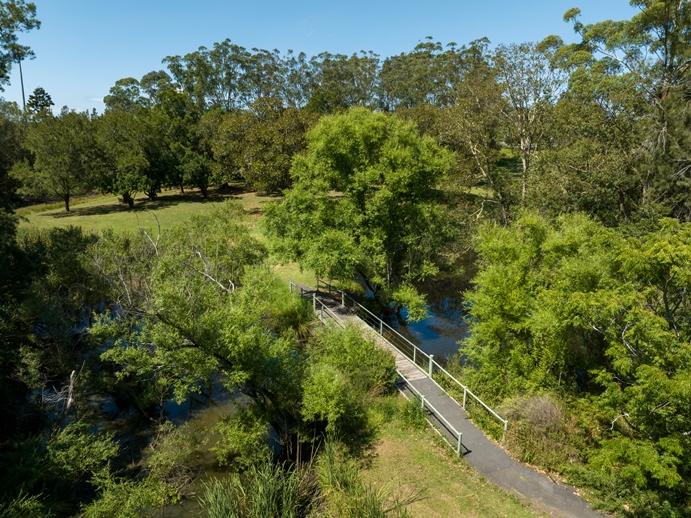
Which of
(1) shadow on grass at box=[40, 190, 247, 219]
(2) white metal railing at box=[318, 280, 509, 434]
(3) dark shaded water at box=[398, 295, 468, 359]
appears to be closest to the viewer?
(2) white metal railing at box=[318, 280, 509, 434]

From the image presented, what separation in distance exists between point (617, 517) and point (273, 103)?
49.1 meters

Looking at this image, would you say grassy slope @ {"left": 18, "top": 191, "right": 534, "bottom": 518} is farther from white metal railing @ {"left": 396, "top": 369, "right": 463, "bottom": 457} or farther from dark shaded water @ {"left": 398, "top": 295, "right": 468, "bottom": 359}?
dark shaded water @ {"left": 398, "top": 295, "right": 468, "bottom": 359}

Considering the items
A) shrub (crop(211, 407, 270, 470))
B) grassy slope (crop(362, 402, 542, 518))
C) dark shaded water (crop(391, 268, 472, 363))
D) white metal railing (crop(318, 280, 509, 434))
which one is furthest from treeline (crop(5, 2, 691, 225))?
shrub (crop(211, 407, 270, 470))

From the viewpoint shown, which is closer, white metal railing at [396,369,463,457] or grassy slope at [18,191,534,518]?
grassy slope at [18,191,534,518]

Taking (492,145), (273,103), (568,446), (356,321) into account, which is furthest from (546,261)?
(273,103)

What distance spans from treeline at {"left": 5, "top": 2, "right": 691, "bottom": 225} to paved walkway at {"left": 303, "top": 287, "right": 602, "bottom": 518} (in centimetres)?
1531

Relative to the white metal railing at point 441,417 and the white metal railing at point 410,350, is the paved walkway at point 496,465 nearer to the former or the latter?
the white metal railing at point 441,417

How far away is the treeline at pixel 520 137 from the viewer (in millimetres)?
23359

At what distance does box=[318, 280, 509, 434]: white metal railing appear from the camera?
50.0ft

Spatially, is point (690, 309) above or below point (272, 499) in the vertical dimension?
above

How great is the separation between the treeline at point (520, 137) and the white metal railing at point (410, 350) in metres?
12.8

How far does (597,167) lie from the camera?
25.0 metres

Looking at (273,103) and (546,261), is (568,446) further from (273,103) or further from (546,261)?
(273,103)

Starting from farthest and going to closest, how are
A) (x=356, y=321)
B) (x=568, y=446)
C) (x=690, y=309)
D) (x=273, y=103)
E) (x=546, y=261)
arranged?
(x=273, y=103)
(x=356, y=321)
(x=546, y=261)
(x=568, y=446)
(x=690, y=309)
